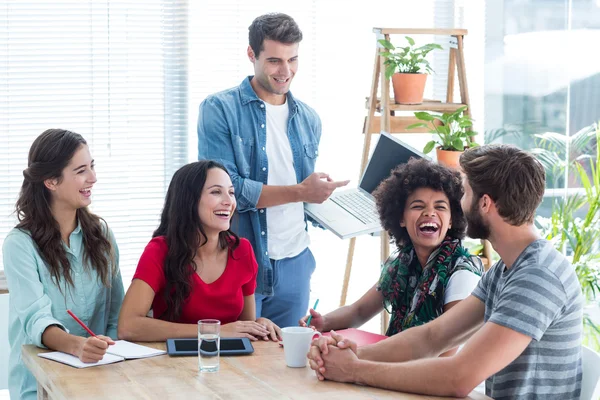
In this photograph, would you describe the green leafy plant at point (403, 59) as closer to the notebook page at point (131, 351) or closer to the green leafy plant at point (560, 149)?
the green leafy plant at point (560, 149)

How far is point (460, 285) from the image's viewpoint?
7.10 ft

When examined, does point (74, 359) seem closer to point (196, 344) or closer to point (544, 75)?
point (196, 344)

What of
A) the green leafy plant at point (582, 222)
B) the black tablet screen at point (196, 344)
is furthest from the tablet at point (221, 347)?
the green leafy plant at point (582, 222)

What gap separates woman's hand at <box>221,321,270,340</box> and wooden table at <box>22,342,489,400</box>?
172 mm

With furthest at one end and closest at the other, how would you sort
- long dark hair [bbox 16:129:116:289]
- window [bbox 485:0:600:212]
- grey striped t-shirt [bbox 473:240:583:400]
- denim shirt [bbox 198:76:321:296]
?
window [bbox 485:0:600:212] < denim shirt [bbox 198:76:321:296] < long dark hair [bbox 16:129:116:289] < grey striped t-shirt [bbox 473:240:583:400]

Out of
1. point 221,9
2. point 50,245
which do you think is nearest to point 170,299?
point 50,245

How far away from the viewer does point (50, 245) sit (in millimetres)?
2330

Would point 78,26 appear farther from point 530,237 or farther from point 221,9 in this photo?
point 530,237

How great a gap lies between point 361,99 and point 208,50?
2.80 feet

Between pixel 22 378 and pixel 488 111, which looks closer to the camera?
pixel 22 378

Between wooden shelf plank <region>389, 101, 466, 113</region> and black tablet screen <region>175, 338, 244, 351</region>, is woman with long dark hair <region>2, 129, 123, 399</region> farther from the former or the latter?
wooden shelf plank <region>389, 101, 466, 113</region>

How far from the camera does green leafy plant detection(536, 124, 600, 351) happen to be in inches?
157

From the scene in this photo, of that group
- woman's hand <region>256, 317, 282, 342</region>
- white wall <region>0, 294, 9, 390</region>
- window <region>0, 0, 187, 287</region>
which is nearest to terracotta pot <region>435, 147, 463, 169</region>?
window <region>0, 0, 187, 287</region>

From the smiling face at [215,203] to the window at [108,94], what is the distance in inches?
54.0
